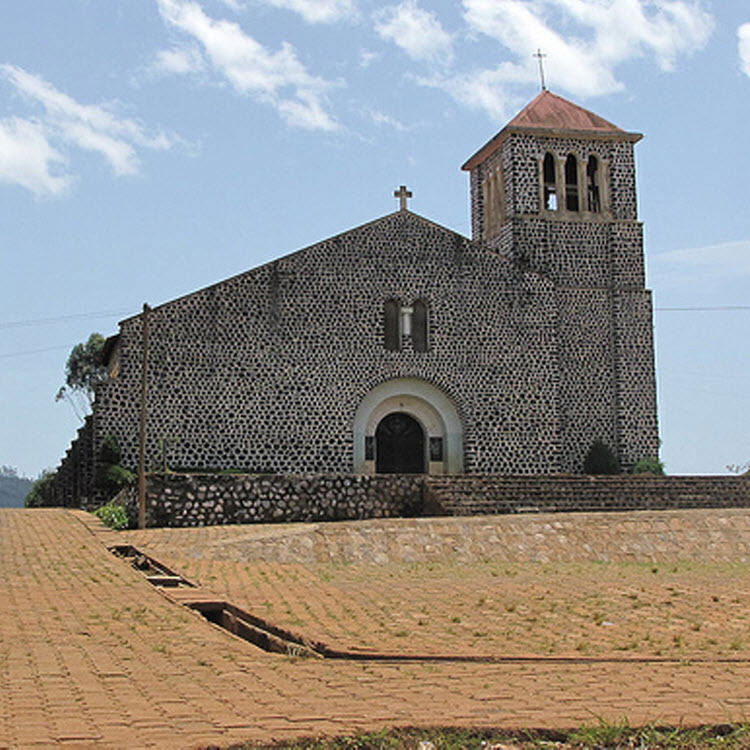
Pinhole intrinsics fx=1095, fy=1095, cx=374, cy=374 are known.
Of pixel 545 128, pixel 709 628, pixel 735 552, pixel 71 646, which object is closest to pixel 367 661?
pixel 71 646

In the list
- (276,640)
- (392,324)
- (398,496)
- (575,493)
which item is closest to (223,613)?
(276,640)

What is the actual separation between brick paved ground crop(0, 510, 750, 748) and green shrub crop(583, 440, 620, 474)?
73.7 feet

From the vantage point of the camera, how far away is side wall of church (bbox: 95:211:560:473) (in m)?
32.1

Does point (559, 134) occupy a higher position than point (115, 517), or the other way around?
point (559, 134)

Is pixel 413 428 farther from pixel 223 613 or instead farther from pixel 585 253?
pixel 223 613

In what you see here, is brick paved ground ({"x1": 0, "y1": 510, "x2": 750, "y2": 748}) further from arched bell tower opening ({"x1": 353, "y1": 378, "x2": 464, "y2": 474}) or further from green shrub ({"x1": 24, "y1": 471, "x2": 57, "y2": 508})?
green shrub ({"x1": 24, "y1": 471, "x2": 57, "y2": 508})

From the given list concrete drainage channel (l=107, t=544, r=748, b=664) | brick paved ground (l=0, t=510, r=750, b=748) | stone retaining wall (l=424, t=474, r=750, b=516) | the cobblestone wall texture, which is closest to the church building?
stone retaining wall (l=424, t=474, r=750, b=516)

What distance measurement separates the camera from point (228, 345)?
108ft

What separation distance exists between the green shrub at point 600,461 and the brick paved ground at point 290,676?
73.7 feet

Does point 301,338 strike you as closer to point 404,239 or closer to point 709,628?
point 404,239

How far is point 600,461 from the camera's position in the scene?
3531 cm

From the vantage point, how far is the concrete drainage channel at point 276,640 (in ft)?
27.5

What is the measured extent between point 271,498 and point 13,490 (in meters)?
166

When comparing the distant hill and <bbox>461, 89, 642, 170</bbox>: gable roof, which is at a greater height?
<bbox>461, 89, 642, 170</bbox>: gable roof
